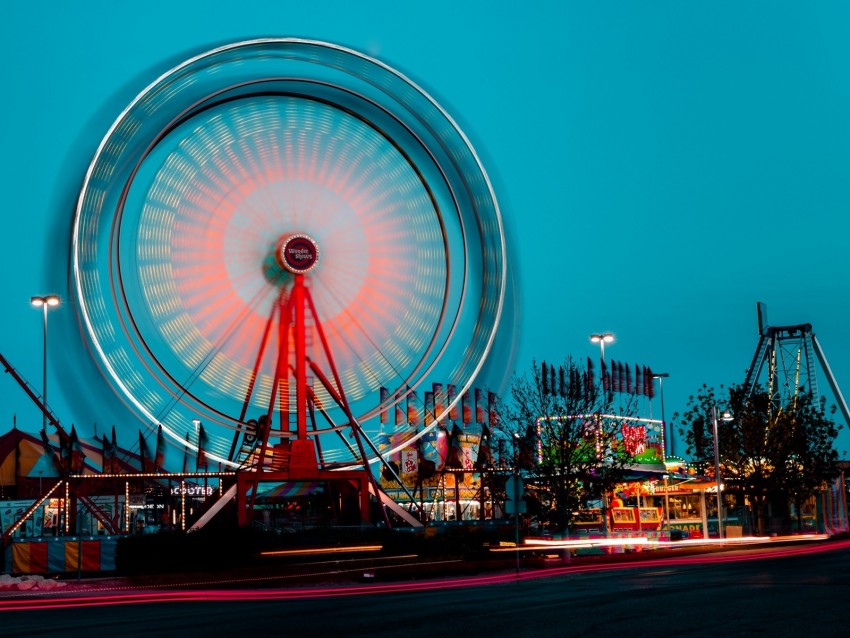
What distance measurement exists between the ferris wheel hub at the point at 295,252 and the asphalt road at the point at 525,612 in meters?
10.7

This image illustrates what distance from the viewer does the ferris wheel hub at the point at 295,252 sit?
1303 inches

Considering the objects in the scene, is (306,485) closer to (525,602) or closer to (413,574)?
(413,574)

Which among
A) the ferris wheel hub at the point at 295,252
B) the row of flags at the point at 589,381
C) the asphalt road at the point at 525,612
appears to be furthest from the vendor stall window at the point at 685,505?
the asphalt road at the point at 525,612

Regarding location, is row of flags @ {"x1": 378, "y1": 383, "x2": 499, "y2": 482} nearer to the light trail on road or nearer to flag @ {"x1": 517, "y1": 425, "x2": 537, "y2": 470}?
flag @ {"x1": 517, "y1": 425, "x2": 537, "y2": 470}

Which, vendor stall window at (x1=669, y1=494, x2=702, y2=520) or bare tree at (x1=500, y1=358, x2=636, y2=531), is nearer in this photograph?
bare tree at (x1=500, y1=358, x2=636, y2=531)

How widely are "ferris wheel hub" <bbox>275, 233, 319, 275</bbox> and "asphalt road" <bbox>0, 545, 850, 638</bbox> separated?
10744 mm

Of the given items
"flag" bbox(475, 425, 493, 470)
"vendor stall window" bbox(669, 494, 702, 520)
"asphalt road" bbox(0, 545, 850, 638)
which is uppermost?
"flag" bbox(475, 425, 493, 470)

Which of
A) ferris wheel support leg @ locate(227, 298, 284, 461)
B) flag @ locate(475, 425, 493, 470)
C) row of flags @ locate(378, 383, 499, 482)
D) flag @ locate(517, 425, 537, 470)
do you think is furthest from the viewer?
flag @ locate(517, 425, 537, 470)

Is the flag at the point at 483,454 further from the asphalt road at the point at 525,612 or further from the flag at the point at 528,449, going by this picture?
the asphalt road at the point at 525,612

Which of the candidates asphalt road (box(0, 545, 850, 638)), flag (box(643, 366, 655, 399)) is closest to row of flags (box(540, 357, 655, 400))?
flag (box(643, 366, 655, 399))

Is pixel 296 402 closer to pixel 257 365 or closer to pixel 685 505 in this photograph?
pixel 257 365

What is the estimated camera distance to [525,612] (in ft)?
58.4

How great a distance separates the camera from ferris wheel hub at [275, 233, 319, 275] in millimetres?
33094

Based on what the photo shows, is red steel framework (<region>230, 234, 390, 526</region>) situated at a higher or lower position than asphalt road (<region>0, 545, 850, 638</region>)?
higher
